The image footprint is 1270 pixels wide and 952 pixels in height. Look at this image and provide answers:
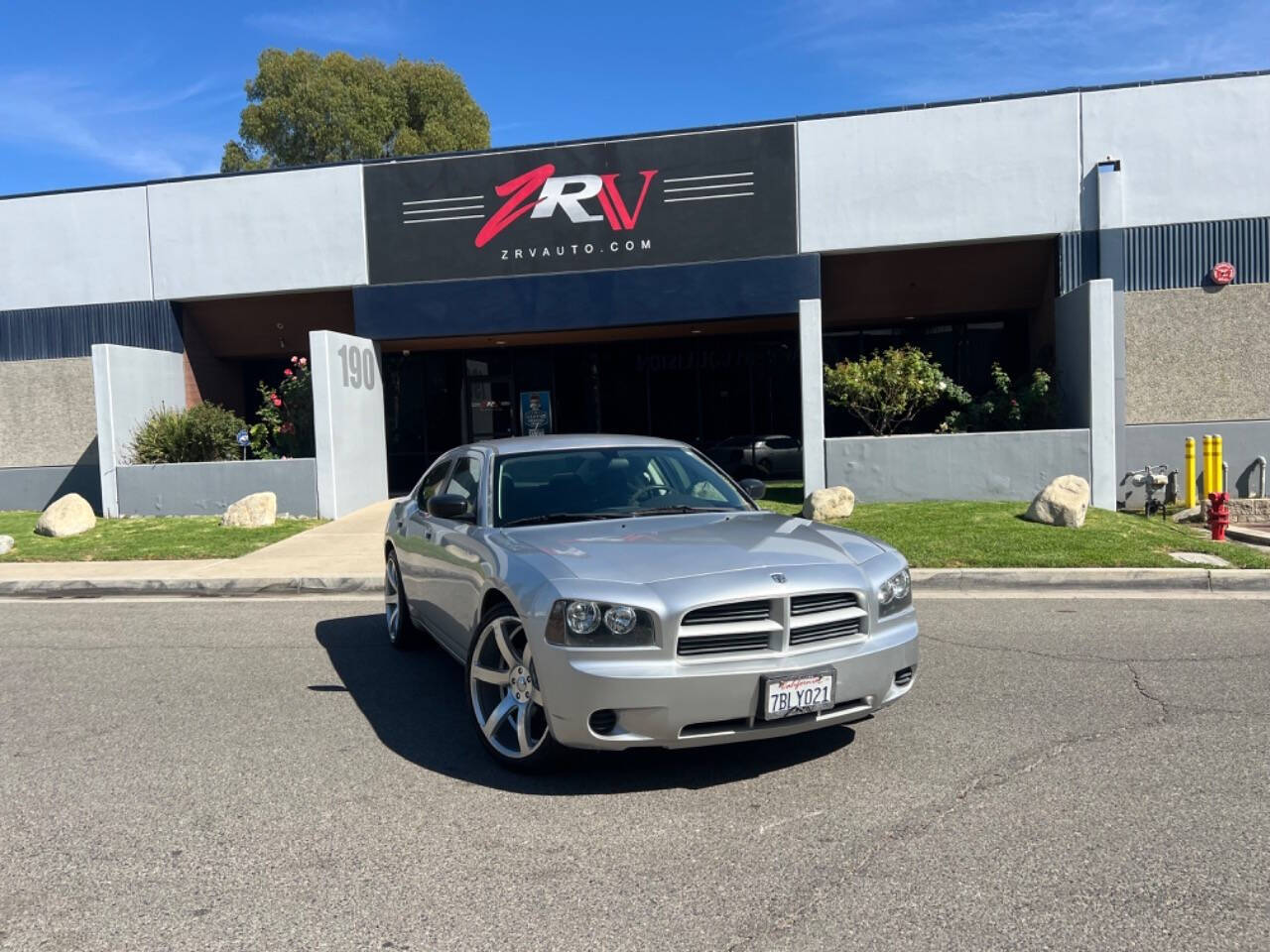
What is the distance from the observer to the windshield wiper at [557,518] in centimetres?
561

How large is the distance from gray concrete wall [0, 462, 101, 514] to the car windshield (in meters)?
15.5

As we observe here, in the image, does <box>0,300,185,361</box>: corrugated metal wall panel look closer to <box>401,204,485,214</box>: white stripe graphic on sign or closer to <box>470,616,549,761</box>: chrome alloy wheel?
<box>401,204,485,214</box>: white stripe graphic on sign

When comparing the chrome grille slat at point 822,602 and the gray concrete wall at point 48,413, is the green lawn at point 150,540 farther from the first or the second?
the chrome grille slat at point 822,602

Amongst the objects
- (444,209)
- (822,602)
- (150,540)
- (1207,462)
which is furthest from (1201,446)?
(150,540)

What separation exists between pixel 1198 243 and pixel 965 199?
3.53 m

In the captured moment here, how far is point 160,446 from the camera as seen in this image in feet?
55.4

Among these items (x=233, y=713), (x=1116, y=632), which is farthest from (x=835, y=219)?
(x=233, y=713)

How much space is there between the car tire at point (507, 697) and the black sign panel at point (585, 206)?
12358 mm

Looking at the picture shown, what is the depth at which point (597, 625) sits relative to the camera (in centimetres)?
436

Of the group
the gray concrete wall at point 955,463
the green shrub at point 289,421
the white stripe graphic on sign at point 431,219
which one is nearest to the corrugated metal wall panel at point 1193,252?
the gray concrete wall at point 955,463

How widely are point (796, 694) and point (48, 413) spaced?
18.8 meters

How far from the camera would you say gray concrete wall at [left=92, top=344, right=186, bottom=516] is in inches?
645

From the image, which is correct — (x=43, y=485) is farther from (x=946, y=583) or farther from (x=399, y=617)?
(x=946, y=583)

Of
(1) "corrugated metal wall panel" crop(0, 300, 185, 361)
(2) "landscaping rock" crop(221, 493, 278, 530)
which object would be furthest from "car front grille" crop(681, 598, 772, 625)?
(1) "corrugated metal wall panel" crop(0, 300, 185, 361)
